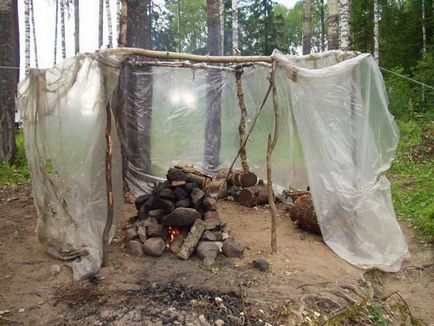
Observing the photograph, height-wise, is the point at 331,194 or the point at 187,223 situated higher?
the point at 331,194

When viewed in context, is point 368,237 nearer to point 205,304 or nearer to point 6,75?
point 205,304

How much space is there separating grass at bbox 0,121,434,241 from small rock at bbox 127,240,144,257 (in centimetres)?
341

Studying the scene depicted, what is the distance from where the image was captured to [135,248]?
13.2ft

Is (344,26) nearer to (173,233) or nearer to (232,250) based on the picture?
(232,250)

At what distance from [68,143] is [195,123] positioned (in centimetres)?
295

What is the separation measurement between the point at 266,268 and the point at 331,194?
3.55 feet

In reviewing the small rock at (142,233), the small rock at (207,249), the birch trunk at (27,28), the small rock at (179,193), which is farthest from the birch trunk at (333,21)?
the birch trunk at (27,28)

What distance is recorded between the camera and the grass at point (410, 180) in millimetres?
5219

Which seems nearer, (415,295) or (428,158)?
(415,295)

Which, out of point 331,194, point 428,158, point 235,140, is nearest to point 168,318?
point 331,194

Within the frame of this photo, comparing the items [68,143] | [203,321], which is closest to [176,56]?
[68,143]

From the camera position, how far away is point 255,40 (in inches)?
838

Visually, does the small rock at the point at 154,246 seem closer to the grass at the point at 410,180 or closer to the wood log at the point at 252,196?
the wood log at the point at 252,196

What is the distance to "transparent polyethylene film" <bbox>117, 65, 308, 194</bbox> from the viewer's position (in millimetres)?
5969
